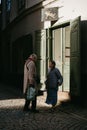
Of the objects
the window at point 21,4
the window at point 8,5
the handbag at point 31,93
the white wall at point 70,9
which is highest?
the window at point 8,5

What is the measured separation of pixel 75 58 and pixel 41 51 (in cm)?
391

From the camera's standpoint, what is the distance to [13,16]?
2603 centimetres

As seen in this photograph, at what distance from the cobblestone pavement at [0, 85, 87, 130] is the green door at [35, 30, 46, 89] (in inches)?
124

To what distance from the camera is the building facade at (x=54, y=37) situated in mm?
15141

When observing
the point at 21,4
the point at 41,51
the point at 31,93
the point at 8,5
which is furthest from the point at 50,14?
the point at 8,5

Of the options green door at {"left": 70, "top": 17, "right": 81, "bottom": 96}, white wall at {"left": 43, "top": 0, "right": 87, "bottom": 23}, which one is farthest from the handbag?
white wall at {"left": 43, "top": 0, "right": 87, "bottom": 23}

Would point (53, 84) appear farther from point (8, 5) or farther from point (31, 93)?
point (8, 5)

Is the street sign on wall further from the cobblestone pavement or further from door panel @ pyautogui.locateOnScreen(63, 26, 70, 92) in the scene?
the cobblestone pavement

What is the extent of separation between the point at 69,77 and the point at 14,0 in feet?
35.9

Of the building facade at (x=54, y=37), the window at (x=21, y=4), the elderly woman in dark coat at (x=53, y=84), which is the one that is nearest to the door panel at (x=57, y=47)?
the building facade at (x=54, y=37)

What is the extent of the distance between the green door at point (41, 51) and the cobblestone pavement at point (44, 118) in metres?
3.16

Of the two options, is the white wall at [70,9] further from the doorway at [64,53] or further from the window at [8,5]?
the window at [8,5]

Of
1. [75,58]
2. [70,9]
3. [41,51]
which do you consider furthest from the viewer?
[41,51]

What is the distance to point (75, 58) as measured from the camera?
50.0 ft
